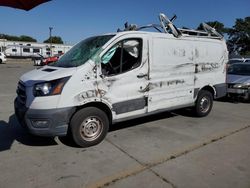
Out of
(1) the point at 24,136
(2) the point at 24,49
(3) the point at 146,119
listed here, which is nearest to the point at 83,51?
(1) the point at 24,136

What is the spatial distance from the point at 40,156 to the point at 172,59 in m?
3.48

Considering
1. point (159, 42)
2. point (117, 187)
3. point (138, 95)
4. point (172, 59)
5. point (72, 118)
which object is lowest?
point (117, 187)

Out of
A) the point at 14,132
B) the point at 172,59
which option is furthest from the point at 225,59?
the point at 14,132

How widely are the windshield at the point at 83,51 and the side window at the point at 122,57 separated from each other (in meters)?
0.25

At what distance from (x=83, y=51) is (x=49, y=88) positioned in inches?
49.1

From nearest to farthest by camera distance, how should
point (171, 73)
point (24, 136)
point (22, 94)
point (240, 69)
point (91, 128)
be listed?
point (22, 94), point (91, 128), point (24, 136), point (171, 73), point (240, 69)

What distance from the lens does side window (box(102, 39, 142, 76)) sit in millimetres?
4726

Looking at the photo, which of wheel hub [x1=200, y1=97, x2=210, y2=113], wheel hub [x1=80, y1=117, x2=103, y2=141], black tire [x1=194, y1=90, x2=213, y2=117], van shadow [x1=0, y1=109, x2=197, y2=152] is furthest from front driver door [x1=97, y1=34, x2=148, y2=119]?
wheel hub [x1=200, y1=97, x2=210, y2=113]

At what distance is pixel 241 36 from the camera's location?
77688mm

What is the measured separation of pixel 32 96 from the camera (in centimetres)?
421

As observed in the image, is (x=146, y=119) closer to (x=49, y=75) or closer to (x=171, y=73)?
(x=171, y=73)

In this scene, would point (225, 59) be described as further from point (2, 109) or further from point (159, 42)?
point (2, 109)

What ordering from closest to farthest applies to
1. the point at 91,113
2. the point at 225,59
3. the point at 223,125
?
the point at 91,113
the point at 223,125
the point at 225,59

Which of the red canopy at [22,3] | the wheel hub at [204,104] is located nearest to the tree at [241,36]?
the wheel hub at [204,104]
